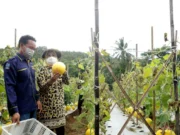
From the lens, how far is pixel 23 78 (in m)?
2.83

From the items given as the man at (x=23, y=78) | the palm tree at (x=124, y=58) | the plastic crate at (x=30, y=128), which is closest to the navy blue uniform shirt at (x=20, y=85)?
the man at (x=23, y=78)

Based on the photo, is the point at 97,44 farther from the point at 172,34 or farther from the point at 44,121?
the point at 44,121

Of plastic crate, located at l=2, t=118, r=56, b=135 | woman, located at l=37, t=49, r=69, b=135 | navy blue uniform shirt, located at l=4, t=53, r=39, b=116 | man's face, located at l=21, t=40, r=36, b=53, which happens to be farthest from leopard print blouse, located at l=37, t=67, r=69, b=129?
plastic crate, located at l=2, t=118, r=56, b=135

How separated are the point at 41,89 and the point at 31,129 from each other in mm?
623

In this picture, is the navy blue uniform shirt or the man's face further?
the man's face

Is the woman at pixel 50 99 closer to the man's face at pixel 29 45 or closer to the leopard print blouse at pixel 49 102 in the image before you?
the leopard print blouse at pixel 49 102

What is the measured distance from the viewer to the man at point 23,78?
2712 mm

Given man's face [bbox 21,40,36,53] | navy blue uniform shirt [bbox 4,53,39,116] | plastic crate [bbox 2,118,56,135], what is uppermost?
man's face [bbox 21,40,36,53]

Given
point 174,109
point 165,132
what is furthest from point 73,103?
point 174,109

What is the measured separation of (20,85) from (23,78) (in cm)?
8

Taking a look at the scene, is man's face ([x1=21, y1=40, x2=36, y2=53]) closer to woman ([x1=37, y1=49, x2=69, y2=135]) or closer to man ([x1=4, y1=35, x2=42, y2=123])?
man ([x1=4, y1=35, x2=42, y2=123])

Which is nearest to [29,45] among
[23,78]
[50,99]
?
[23,78]

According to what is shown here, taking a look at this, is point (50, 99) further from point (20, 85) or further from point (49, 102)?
point (20, 85)

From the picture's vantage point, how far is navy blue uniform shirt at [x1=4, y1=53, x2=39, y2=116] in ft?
8.71
